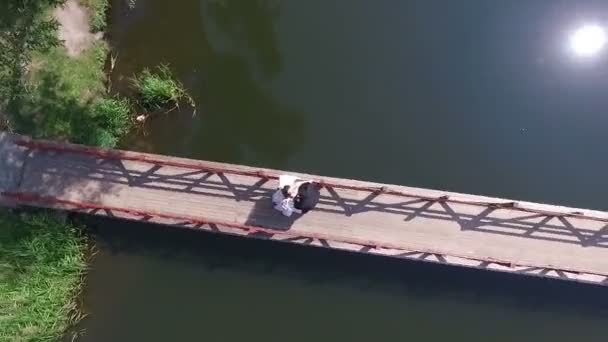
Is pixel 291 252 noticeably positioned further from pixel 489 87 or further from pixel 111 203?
pixel 489 87

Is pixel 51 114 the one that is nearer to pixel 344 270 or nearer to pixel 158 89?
pixel 158 89

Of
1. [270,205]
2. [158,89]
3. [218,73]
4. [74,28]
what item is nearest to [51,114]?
[74,28]

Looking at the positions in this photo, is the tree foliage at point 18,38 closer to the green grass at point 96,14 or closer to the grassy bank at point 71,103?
the grassy bank at point 71,103

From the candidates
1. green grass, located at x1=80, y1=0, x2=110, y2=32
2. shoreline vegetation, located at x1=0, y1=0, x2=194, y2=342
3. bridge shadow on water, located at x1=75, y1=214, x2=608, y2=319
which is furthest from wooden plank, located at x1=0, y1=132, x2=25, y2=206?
green grass, located at x1=80, y1=0, x2=110, y2=32

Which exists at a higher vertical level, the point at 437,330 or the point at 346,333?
the point at 437,330

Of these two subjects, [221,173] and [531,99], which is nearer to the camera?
[221,173]

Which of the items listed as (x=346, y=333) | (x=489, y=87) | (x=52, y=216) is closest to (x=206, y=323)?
(x=346, y=333)

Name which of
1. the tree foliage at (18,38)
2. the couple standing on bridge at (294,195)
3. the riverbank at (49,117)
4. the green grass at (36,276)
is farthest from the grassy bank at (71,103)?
the couple standing on bridge at (294,195)
